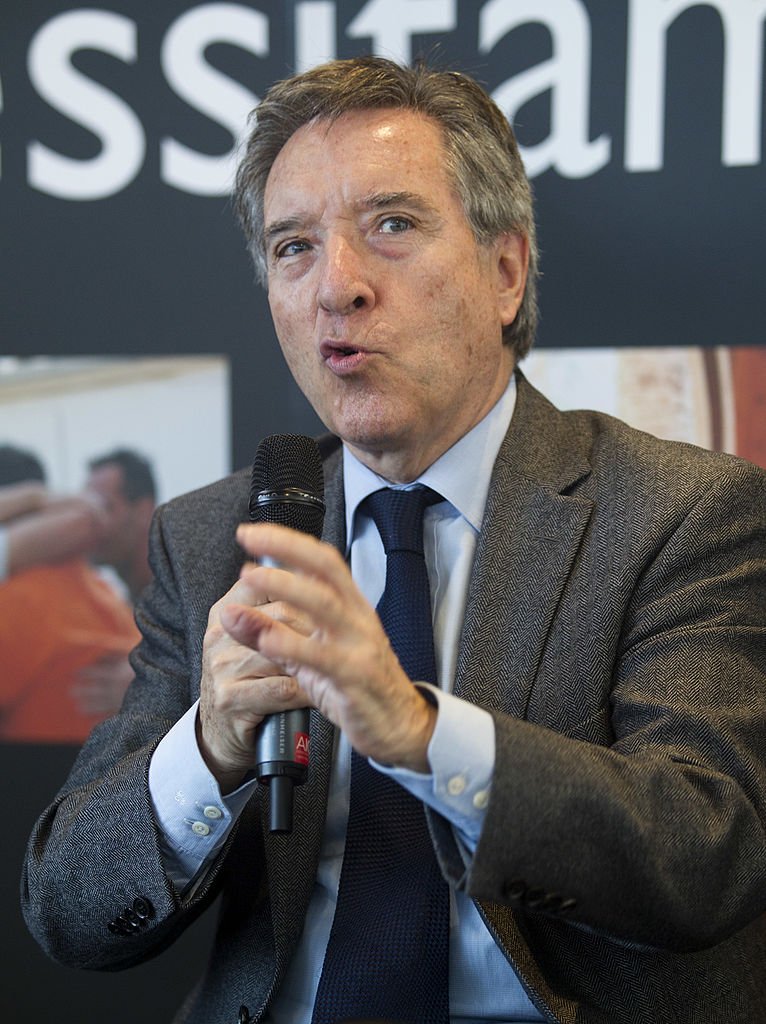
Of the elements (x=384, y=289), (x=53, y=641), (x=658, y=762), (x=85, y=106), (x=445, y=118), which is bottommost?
(x=53, y=641)

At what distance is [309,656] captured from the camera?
123 centimetres

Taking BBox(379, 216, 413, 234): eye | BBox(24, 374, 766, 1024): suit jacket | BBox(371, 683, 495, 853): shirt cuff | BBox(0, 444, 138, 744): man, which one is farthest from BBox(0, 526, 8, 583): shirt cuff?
BBox(371, 683, 495, 853): shirt cuff

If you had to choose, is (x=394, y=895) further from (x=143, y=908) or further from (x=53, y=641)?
(x=53, y=641)

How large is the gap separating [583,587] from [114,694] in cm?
139

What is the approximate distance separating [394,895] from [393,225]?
104 centimetres

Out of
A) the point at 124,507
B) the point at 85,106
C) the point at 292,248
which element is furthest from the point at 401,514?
the point at 85,106

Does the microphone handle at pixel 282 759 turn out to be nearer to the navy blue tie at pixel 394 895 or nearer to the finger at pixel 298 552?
the finger at pixel 298 552

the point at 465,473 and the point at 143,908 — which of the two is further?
the point at 465,473

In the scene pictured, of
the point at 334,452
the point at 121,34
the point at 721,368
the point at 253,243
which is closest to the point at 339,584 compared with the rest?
the point at 334,452

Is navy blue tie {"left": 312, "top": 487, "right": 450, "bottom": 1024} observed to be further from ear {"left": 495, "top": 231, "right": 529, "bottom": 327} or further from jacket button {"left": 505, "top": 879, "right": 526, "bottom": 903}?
ear {"left": 495, "top": 231, "right": 529, "bottom": 327}

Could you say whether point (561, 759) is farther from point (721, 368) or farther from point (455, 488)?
point (721, 368)

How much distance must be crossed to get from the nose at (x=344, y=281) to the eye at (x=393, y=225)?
6 cm

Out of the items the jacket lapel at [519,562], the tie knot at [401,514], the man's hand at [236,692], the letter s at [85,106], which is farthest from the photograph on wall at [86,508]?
the man's hand at [236,692]

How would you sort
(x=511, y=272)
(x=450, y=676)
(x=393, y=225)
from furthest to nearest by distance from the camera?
(x=511, y=272) < (x=393, y=225) < (x=450, y=676)
